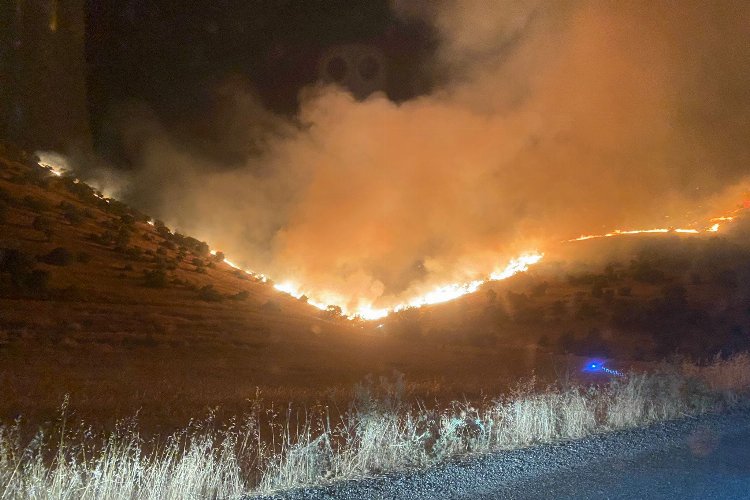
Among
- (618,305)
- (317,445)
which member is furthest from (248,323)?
(317,445)

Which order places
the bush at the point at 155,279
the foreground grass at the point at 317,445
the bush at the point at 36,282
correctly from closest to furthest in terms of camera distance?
the foreground grass at the point at 317,445, the bush at the point at 36,282, the bush at the point at 155,279

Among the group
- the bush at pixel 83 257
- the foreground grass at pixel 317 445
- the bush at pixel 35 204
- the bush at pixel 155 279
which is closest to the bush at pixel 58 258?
the bush at pixel 83 257

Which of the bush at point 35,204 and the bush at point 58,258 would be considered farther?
the bush at point 35,204

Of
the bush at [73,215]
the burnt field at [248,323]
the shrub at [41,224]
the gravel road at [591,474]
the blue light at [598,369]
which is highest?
the bush at [73,215]

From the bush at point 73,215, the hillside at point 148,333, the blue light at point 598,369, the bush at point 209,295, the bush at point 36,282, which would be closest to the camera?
the hillside at point 148,333

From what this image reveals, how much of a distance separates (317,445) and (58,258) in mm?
28043

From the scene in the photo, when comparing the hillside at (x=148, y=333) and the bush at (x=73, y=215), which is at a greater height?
the bush at (x=73, y=215)

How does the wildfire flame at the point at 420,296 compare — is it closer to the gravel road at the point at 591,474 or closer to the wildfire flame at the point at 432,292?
the wildfire flame at the point at 432,292

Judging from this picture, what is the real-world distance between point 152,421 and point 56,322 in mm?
15688

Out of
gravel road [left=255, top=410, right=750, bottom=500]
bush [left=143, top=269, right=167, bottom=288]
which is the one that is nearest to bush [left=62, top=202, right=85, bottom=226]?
bush [left=143, top=269, right=167, bottom=288]

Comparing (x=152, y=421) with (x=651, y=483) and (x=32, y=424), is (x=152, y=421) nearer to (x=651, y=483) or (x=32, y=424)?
(x=32, y=424)

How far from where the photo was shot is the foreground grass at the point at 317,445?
6.17 m

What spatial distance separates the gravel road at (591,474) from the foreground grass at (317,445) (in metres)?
0.42

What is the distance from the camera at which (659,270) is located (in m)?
45.8
